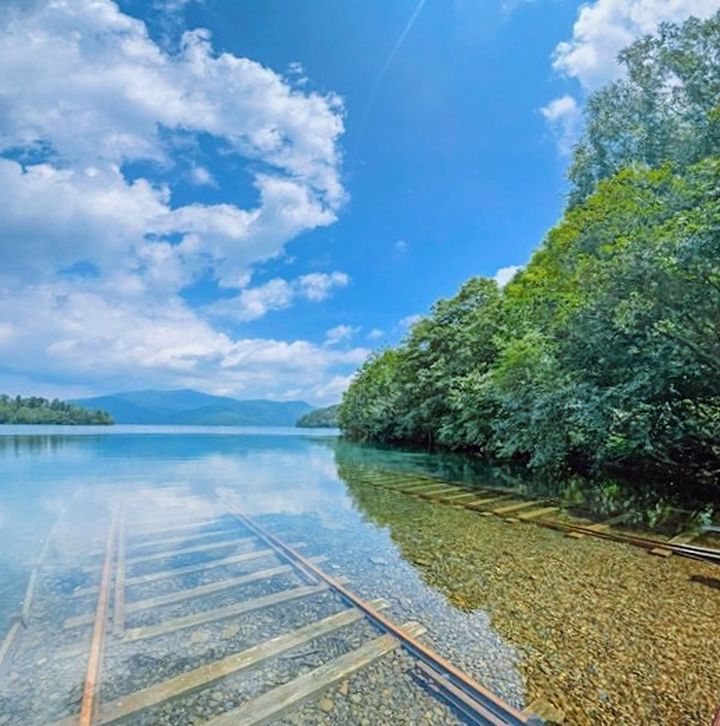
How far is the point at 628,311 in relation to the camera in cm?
952

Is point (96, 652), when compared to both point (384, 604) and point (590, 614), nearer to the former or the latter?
point (384, 604)

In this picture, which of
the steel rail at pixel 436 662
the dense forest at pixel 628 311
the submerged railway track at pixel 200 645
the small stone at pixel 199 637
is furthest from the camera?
the dense forest at pixel 628 311

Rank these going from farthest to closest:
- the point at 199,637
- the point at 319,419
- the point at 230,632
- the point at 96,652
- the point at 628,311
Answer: the point at 319,419
the point at 628,311
the point at 230,632
the point at 199,637
the point at 96,652

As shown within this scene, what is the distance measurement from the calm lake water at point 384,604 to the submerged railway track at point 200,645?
0.02m

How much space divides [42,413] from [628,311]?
385 ft

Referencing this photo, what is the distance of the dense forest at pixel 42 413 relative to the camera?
309 ft

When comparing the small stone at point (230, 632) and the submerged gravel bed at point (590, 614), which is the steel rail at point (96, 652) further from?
the submerged gravel bed at point (590, 614)

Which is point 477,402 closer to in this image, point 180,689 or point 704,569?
point 704,569

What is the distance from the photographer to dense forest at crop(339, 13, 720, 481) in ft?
29.8

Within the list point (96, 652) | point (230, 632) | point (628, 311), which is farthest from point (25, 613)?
point (628, 311)

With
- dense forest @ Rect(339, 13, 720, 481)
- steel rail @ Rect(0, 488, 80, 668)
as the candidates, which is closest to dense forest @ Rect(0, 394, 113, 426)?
dense forest @ Rect(339, 13, 720, 481)

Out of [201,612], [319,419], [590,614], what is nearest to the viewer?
[590,614]

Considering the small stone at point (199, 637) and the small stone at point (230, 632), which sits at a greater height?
the small stone at point (199, 637)

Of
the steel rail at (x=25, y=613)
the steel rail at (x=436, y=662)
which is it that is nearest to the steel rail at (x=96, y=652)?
the steel rail at (x=25, y=613)
